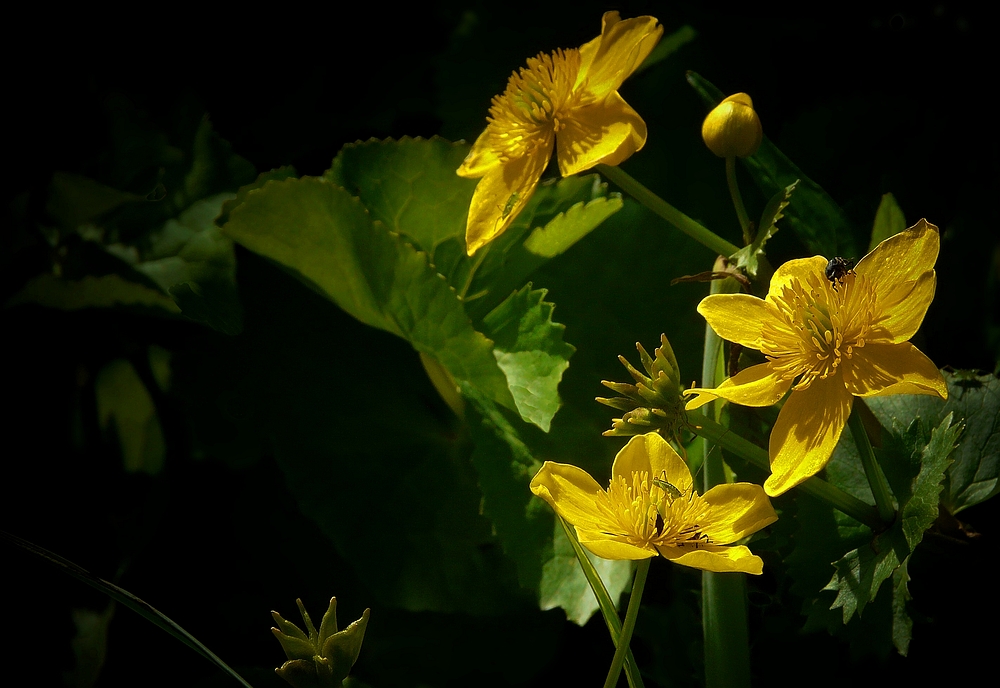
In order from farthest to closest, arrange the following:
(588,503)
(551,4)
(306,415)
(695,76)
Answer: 1. (551,4)
2. (306,415)
3. (695,76)
4. (588,503)

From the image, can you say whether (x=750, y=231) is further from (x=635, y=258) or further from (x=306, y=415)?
(x=306, y=415)

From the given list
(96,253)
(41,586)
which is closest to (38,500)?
(41,586)

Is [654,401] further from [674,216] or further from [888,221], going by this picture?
[888,221]

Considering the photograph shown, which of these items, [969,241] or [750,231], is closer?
[750,231]

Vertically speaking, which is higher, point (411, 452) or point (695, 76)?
point (695, 76)

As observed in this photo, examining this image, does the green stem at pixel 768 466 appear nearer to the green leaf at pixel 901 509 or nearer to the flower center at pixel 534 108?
the green leaf at pixel 901 509

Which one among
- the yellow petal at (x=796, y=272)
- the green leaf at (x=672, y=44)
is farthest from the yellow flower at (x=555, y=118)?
the green leaf at (x=672, y=44)

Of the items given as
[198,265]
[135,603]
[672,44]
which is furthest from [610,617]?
[672,44]
